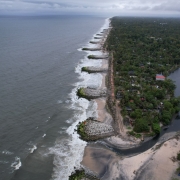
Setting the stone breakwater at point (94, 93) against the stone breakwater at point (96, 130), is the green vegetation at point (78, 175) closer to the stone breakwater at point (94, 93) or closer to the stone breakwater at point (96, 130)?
the stone breakwater at point (96, 130)

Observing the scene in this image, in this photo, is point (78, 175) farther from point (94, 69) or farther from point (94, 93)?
point (94, 69)

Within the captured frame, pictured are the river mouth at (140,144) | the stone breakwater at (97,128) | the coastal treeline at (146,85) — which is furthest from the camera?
the coastal treeline at (146,85)

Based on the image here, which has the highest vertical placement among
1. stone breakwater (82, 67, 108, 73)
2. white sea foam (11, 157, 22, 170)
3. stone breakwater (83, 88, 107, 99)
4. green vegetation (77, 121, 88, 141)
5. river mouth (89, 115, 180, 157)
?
stone breakwater (82, 67, 108, 73)

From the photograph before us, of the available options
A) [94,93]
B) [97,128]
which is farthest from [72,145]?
[94,93]

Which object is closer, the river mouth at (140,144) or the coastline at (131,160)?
the coastline at (131,160)

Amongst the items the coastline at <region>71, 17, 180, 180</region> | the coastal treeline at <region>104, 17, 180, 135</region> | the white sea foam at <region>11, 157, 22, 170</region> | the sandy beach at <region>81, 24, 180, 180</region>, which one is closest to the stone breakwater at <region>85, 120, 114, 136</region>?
the coastline at <region>71, 17, 180, 180</region>

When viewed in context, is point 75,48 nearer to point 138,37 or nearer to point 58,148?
point 138,37

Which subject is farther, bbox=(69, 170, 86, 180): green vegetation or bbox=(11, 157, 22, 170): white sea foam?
bbox=(11, 157, 22, 170): white sea foam

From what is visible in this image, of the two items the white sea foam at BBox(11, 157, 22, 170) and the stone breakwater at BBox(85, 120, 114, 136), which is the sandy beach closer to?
the stone breakwater at BBox(85, 120, 114, 136)

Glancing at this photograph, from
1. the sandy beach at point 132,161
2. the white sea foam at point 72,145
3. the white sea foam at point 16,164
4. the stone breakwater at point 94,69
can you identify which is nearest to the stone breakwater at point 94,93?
the white sea foam at point 72,145
